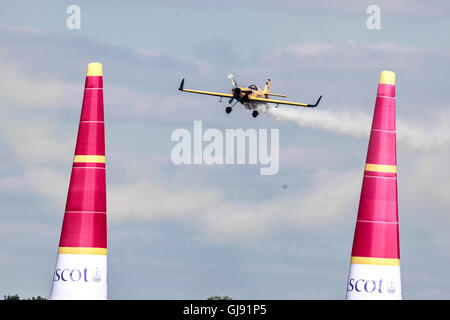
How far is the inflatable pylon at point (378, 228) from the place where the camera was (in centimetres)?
2459

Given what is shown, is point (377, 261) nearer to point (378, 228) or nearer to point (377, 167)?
point (378, 228)

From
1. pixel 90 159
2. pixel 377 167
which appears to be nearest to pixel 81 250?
pixel 90 159

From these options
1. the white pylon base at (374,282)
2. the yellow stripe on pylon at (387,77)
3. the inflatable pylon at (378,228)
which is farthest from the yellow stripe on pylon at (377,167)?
the white pylon base at (374,282)

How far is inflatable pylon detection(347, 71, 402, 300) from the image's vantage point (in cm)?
2459

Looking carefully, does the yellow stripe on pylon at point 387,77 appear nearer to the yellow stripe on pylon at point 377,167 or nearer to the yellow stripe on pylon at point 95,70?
the yellow stripe on pylon at point 377,167

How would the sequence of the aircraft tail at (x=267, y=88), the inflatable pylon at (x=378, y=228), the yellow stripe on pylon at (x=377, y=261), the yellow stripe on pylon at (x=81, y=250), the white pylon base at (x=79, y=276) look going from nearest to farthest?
the inflatable pylon at (x=378, y=228) → the yellow stripe on pylon at (x=377, y=261) → the white pylon base at (x=79, y=276) → the yellow stripe on pylon at (x=81, y=250) → the aircraft tail at (x=267, y=88)
